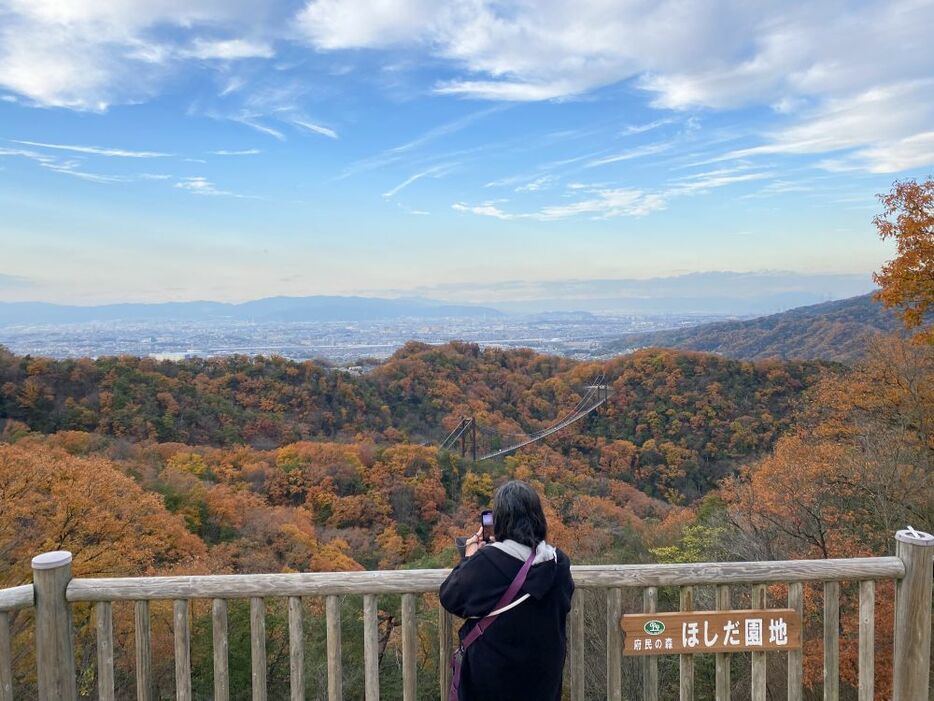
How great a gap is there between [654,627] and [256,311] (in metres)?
160

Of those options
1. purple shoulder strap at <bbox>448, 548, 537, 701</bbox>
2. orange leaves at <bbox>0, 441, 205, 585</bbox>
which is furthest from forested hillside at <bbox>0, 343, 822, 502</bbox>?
purple shoulder strap at <bbox>448, 548, 537, 701</bbox>

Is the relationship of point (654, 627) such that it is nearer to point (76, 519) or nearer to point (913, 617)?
point (913, 617)

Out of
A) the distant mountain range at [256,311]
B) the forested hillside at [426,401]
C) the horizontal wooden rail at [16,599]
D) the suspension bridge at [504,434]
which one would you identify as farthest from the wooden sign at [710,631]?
the distant mountain range at [256,311]

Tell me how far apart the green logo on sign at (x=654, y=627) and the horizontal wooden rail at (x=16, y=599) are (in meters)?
2.39

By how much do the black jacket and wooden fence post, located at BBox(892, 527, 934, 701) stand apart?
158 cm

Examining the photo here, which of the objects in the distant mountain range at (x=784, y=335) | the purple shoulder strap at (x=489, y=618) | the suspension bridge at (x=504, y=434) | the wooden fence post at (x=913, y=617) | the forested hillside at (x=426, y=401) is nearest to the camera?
the purple shoulder strap at (x=489, y=618)

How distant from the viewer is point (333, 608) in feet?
7.32

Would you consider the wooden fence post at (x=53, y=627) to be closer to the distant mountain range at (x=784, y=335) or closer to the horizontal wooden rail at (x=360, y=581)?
the horizontal wooden rail at (x=360, y=581)

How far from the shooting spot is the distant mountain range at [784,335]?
53906 millimetres

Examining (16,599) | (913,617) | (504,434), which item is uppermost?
(16,599)

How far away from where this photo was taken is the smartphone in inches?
77.4

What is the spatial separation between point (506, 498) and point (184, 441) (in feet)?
86.2

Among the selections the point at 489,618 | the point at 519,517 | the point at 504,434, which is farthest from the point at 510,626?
the point at 504,434

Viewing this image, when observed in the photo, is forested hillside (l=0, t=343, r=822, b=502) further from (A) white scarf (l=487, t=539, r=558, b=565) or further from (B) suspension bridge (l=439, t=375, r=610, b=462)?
(A) white scarf (l=487, t=539, r=558, b=565)
